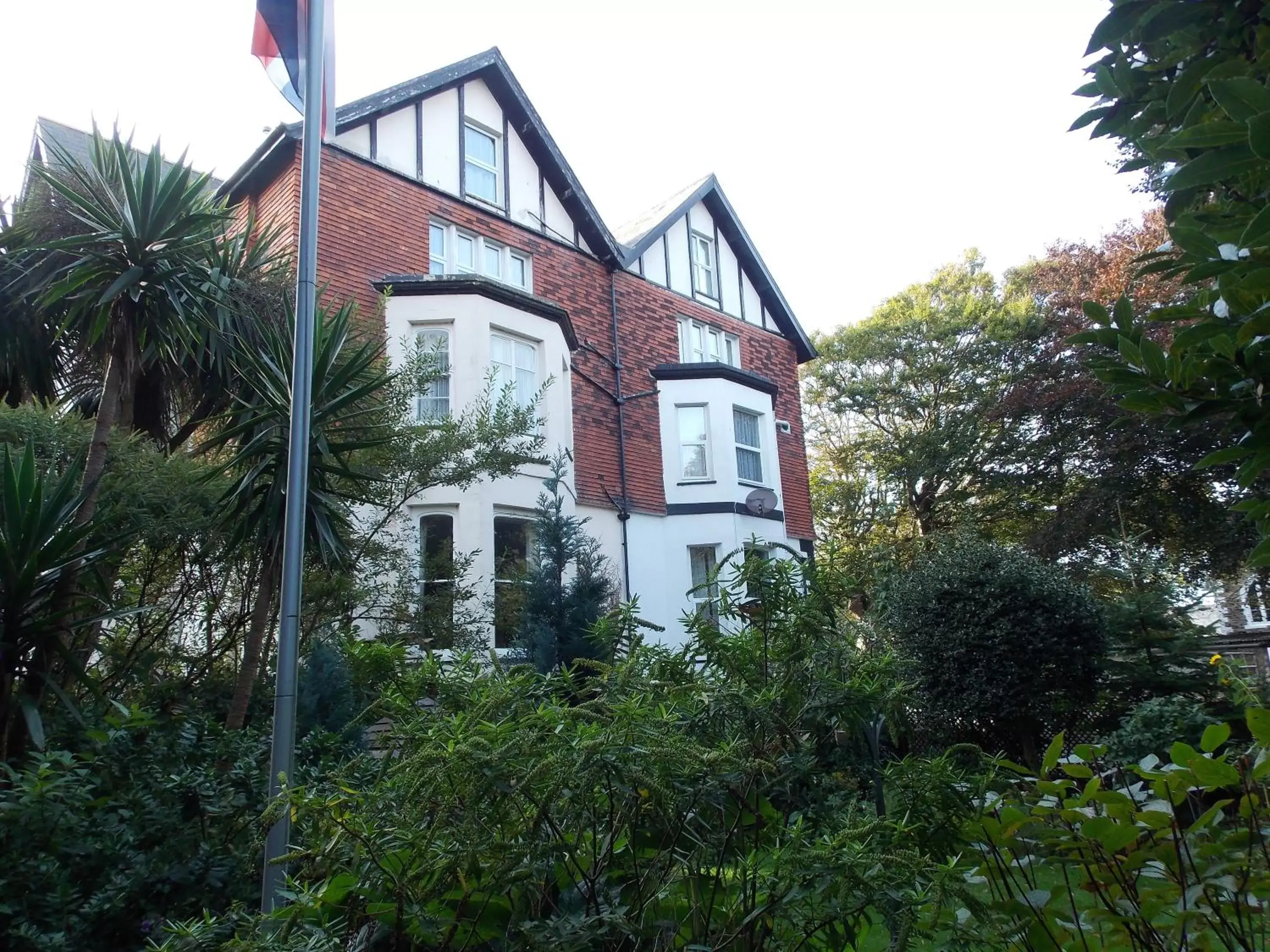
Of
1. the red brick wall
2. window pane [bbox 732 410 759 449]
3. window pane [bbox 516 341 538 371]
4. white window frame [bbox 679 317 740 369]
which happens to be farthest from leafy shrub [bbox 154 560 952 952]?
white window frame [bbox 679 317 740 369]

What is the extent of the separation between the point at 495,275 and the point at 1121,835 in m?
15.3

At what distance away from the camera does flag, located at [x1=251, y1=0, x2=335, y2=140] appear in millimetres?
6754

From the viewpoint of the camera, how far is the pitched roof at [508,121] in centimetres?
1394

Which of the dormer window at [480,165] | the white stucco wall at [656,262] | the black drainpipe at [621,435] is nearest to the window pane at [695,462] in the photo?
the black drainpipe at [621,435]

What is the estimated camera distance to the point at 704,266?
20500mm

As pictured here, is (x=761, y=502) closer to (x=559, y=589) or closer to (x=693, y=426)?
(x=693, y=426)

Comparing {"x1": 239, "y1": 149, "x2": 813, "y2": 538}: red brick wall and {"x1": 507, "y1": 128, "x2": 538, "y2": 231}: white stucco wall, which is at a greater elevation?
{"x1": 507, "y1": 128, "x2": 538, "y2": 231}: white stucco wall

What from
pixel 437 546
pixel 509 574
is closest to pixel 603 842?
pixel 509 574

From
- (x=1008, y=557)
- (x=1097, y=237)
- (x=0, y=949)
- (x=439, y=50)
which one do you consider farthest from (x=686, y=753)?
(x=1097, y=237)

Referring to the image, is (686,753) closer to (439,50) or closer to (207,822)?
(207,822)

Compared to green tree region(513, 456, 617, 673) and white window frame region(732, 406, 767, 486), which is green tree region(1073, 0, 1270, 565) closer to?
green tree region(513, 456, 617, 673)

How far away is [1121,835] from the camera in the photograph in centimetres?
149

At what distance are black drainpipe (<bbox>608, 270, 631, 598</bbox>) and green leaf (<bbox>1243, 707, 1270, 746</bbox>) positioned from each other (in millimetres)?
14581

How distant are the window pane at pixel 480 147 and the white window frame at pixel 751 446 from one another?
665cm
